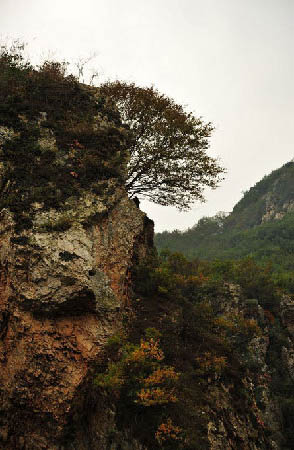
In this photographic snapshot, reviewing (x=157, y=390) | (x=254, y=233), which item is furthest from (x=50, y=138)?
(x=254, y=233)

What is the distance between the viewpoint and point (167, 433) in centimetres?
920

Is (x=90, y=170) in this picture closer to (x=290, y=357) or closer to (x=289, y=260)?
(x=290, y=357)

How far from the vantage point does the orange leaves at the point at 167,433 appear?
913 cm

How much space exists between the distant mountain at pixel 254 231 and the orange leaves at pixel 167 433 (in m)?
41.1

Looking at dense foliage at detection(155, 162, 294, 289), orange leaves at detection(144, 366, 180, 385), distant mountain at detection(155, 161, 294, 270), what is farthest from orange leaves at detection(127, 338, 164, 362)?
distant mountain at detection(155, 161, 294, 270)

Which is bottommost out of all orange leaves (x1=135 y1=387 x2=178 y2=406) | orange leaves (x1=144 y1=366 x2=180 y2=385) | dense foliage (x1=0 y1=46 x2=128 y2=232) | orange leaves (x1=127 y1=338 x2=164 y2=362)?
orange leaves (x1=135 y1=387 x2=178 y2=406)

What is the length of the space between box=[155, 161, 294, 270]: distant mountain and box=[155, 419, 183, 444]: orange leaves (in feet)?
135

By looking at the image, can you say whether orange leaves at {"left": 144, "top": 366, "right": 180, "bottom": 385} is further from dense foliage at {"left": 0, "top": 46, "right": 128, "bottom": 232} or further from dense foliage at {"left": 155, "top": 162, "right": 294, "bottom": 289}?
dense foliage at {"left": 155, "top": 162, "right": 294, "bottom": 289}

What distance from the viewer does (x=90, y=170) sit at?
13414 mm

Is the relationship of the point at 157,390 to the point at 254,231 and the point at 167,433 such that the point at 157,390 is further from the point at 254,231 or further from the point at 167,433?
the point at 254,231

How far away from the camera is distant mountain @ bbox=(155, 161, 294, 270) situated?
5744 cm

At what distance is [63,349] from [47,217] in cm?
376

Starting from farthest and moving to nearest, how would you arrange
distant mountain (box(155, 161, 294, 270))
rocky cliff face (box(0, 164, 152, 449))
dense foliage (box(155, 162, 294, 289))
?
distant mountain (box(155, 161, 294, 270)), dense foliage (box(155, 162, 294, 289)), rocky cliff face (box(0, 164, 152, 449))

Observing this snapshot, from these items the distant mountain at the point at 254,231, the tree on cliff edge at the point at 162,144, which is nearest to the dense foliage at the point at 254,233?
the distant mountain at the point at 254,231
